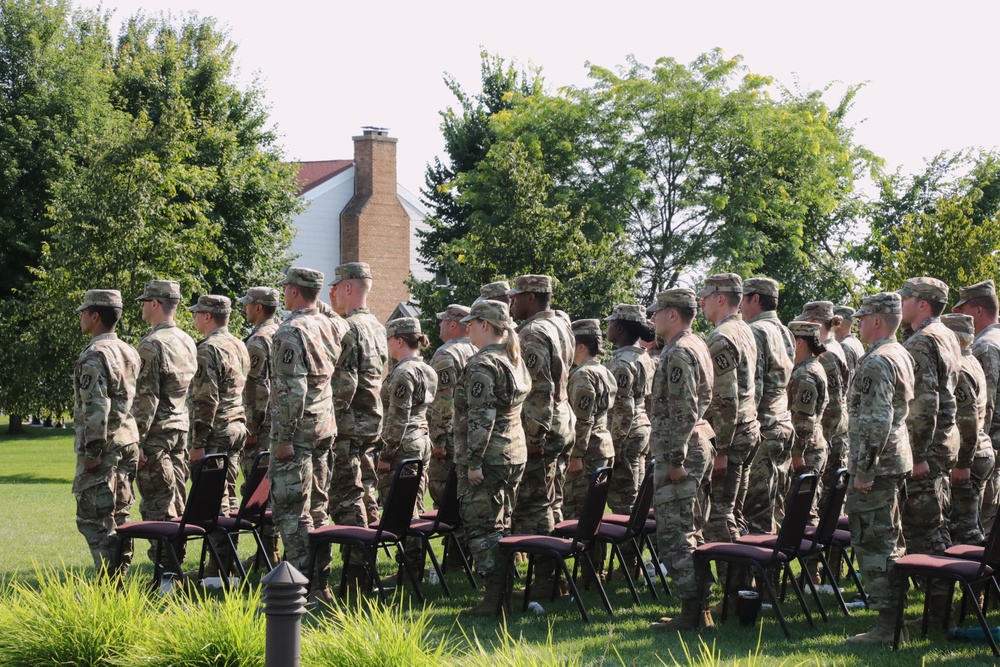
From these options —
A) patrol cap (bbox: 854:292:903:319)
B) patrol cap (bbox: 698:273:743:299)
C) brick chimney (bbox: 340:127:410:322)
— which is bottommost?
patrol cap (bbox: 854:292:903:319)

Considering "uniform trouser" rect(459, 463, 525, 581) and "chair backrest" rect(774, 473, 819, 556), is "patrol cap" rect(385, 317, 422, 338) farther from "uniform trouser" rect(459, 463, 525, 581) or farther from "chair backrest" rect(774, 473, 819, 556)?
"chair backrest" rect(774, 473, 819, 556)

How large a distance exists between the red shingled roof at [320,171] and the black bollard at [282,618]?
153 ft

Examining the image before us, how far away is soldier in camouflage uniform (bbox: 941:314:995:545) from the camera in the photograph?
9.02 m

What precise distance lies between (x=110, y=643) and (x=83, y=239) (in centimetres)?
1475

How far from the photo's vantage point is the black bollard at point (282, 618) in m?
5.25

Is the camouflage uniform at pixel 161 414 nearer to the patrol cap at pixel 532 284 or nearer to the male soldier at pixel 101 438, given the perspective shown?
the male soldier at pixel 101 438

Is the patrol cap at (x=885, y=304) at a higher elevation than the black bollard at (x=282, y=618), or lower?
higher

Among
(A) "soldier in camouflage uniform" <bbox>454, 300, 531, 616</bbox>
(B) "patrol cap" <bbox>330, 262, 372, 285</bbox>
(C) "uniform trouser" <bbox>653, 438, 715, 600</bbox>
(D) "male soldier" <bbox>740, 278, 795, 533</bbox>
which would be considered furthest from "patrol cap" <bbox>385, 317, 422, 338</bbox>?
(C) "uniform trouser" <bbox>653, 438, 715, 600</bbox>

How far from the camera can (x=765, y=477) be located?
9.68m

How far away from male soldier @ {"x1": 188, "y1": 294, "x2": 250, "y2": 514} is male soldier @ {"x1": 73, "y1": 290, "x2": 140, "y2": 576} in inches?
42.4

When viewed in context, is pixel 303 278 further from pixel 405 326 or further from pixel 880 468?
pixel 880 468

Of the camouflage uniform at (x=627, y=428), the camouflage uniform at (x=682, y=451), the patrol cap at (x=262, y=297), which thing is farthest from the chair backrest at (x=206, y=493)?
the camouflage uniform at (x=627, y=428)

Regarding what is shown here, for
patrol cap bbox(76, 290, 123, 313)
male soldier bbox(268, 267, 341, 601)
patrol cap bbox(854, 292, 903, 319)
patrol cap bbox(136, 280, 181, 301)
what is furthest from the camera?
patrol cap bbox(136, 280, 181, 301)

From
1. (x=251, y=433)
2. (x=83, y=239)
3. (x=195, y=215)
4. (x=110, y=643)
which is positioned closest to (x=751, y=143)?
(x=195, y=215)
